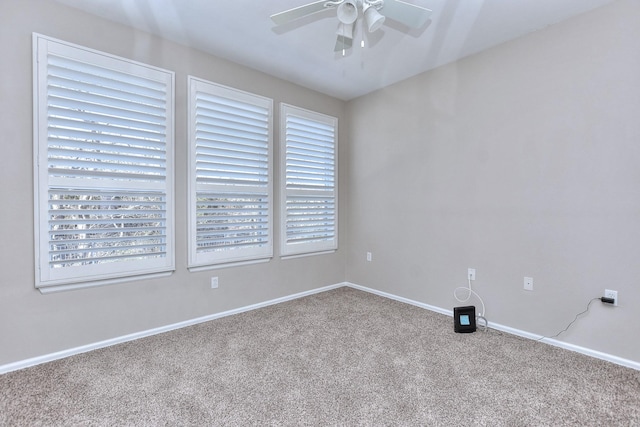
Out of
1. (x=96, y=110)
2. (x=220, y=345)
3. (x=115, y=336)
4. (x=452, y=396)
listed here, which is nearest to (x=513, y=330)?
(x=452, y=396)

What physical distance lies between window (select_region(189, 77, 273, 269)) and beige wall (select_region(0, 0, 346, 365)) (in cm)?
11

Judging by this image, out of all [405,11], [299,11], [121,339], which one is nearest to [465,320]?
[405,11]

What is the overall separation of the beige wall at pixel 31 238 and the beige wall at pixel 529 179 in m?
1.86

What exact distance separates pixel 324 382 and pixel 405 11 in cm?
241

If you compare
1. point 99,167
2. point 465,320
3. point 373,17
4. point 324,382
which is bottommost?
point 324,382

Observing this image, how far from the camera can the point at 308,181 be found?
12.7 feet

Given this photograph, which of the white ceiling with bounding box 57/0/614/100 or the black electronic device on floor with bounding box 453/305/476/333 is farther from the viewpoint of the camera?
the black electronic device on floor with bounding box 453/305/476/333

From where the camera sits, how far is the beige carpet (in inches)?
65.4

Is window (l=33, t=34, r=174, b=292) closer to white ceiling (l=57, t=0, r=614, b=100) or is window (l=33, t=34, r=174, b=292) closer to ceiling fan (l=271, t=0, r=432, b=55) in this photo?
white ceiling (l=57, t=0, r=614, b=100)

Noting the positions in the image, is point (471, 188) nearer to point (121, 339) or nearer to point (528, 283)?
point (528, 283)

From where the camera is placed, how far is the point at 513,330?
273 centimetres

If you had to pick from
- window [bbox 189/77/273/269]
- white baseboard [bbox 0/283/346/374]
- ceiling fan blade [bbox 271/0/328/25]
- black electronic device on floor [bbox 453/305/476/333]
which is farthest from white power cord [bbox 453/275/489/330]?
ceiling fan blade [bbox 271/0/328/25]

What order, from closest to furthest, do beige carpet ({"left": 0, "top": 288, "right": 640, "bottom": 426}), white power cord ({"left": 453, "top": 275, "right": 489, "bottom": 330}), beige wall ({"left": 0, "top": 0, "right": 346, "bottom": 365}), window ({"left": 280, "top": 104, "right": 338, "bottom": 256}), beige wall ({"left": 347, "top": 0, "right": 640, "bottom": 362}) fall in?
beige carpet ({"left": 0, "top": 288, "right": 640, "bottom": 426}), beige wall ({"left": 0, "top": 0, "right": 346, "bottom": 365}), beige wall ({"left": 347, "top": 0, "right": 640, "bottom": 362}), white power cord ({"left": 453, "top": 275, "right": 489, "bottom": 330}), window ({"left": 280, "top": 104, "right": 338, "bottom": 256})

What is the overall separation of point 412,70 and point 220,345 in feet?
10.8
